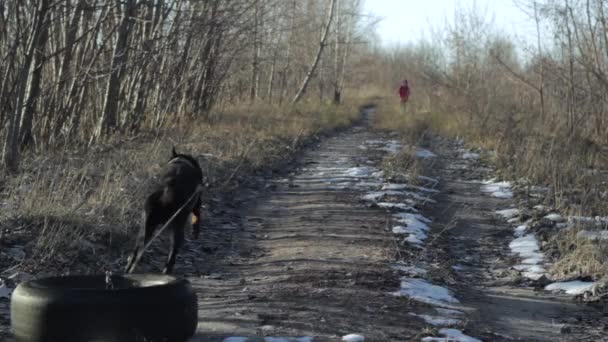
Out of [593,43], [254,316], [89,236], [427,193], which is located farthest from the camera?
[593,43]

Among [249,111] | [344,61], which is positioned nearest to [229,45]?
[249,111]

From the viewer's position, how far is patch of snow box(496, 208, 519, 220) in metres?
11.4

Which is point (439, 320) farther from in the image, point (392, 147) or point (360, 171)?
point (392, 147)

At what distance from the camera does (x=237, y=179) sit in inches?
529

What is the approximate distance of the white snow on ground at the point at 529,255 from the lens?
26.8ft

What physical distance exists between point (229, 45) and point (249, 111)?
10.5 feet

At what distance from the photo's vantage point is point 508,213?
11.7m

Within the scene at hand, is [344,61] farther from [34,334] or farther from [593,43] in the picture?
[34,334]

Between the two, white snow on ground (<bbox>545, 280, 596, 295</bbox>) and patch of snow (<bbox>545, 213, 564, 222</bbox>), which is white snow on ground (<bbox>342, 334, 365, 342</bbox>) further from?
patch of snow (<bbox>545, 213, 564, 222</bbox>)

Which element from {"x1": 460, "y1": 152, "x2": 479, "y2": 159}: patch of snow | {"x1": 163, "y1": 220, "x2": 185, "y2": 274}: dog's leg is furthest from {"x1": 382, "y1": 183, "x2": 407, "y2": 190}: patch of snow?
{"x1": 460, "y1": 152, "x2": 479, "y2": 159}: patch of snow

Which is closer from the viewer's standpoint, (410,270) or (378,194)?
(410,270)

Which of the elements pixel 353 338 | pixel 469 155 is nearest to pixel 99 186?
pixel 353 338

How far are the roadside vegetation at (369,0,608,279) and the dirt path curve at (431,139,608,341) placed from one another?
0.62 metres

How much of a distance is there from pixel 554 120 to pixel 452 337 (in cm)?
1559
